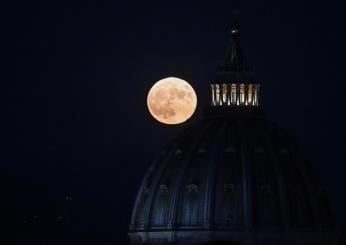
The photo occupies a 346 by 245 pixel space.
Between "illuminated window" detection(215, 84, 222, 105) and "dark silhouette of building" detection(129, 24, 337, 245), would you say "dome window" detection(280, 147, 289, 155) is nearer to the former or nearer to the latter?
"dark silhouette of building" detection(129, 24, 337, 245)

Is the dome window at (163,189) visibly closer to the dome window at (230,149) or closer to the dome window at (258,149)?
the dome window at (230,149)

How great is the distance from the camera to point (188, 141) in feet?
412

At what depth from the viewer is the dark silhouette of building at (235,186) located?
403ft

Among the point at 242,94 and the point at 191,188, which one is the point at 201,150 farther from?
the point at 242,94

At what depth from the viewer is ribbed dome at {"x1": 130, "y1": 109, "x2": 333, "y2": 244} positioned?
123m

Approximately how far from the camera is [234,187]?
123 meters

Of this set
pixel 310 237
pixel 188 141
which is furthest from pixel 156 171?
pixel 310 237

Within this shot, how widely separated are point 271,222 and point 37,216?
92.7 feet

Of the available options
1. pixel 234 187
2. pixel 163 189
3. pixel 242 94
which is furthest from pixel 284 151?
pixel 163 189

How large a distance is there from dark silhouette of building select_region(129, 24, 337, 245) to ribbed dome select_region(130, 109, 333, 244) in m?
0.07

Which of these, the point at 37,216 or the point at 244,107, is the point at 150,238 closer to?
the point at 244,107

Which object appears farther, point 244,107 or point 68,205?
point 68,205

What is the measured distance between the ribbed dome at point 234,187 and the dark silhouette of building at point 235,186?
0.07 meters

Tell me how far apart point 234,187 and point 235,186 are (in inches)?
6.1
